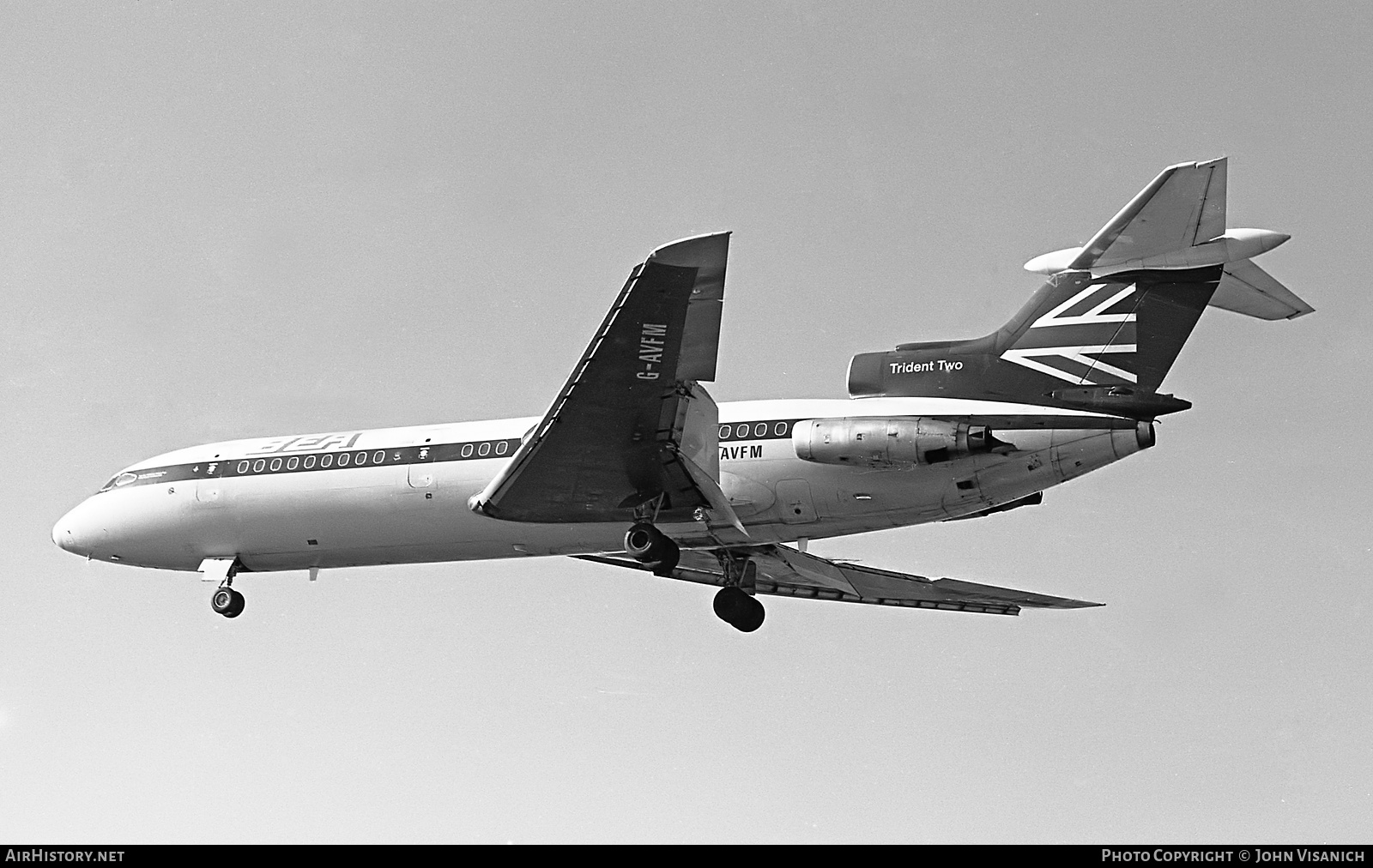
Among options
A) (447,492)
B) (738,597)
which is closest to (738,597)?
(738,597)

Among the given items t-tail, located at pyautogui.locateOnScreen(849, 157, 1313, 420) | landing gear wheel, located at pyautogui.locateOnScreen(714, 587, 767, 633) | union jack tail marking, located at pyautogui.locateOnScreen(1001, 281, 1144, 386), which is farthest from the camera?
landing gear wheel, located at pyautogui.locateOnScreen(714, 587, 767, 633)

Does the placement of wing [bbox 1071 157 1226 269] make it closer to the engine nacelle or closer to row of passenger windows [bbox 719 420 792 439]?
the engine nacelle

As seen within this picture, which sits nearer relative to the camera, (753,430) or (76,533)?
(753,430)

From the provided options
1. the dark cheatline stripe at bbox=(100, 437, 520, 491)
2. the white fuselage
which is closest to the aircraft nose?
the white fuselage

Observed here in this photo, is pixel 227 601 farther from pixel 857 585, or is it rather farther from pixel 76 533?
pixel 857 585

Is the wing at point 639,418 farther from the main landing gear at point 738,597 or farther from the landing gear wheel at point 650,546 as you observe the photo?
the main landing gear at point 738,597

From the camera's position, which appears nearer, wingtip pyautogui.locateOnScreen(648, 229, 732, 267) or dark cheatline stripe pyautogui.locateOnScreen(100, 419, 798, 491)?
wingtip pyautogui.locateOnScreen(648, 229, 732, 267)

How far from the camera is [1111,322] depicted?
77.3ft

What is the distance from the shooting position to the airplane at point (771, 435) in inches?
852

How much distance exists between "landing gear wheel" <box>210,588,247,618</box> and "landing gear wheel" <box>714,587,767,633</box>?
9.02 metres

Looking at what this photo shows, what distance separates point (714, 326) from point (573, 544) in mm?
6206

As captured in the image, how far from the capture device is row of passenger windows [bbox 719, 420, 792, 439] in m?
23.9

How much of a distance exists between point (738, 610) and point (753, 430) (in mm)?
5462
